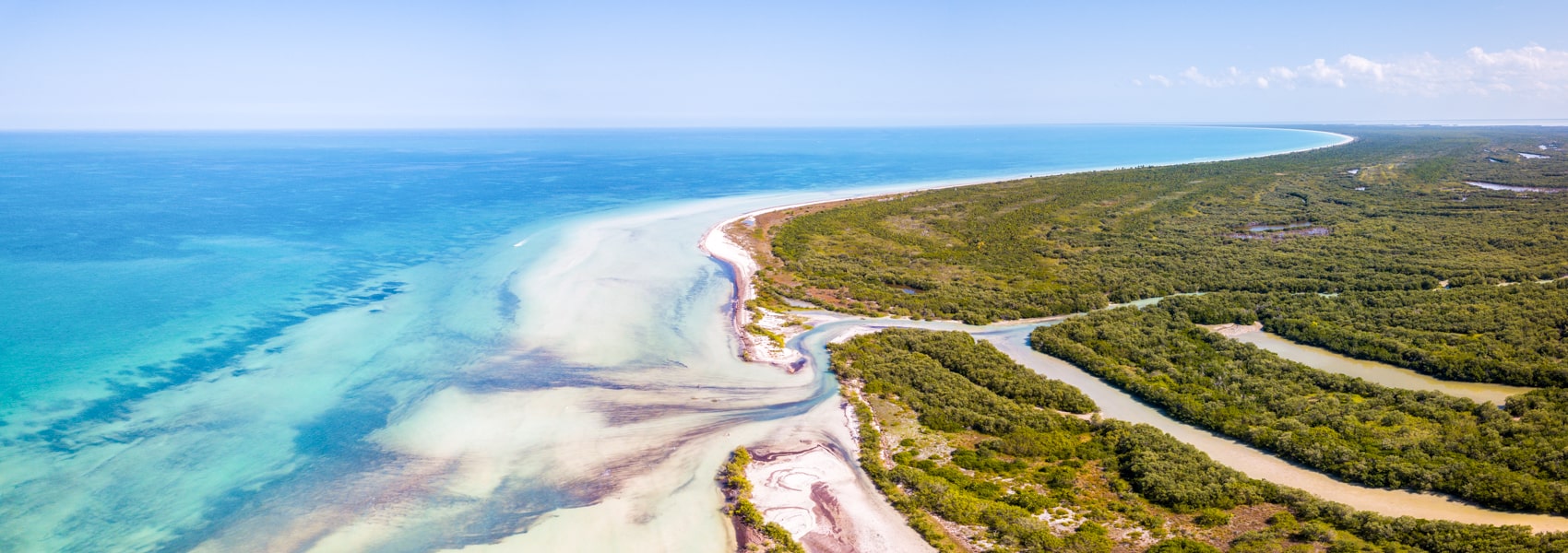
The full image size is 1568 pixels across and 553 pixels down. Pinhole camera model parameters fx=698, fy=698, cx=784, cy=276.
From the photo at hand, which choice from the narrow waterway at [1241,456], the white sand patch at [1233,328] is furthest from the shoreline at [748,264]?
the white sand patch at [1233,328]

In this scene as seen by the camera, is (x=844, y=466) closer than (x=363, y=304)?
Yes

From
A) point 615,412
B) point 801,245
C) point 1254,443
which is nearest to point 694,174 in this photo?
point 801,245

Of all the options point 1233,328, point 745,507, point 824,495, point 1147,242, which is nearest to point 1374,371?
point 1233,328

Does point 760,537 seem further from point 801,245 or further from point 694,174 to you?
point 694,174

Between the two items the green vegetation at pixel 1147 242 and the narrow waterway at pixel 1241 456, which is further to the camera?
Result: the green vegetation at pixel 1147 242

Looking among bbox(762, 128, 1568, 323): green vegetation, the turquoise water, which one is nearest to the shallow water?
bbox(762, 128, 1568, 323): green vegetation

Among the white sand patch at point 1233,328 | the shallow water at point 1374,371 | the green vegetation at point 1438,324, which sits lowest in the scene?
the shallow water at point 1374,371

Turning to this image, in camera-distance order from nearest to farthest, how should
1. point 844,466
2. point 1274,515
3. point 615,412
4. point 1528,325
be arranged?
point 1274,515, point 844,466, point 615,412, point 1528,325

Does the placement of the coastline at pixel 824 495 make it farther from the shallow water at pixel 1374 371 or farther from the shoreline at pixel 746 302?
the shallow water at pixel 1374 371
